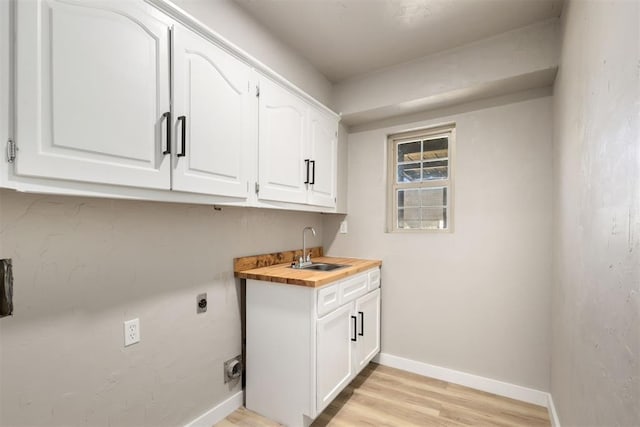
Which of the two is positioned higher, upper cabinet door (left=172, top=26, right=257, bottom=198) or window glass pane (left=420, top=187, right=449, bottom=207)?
upper cabinet door (left=172, top=26, right=257, bottom=198)

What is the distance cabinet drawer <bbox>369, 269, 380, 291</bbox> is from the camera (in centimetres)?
254

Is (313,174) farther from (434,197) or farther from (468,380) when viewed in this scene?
(468,380)

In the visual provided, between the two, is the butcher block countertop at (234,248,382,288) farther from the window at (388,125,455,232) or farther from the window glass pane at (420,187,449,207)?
the window glass pane at (420,187,449,207)

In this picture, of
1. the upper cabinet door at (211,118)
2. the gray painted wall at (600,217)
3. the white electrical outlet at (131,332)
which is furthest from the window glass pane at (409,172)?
the white electrical outlet at (131,332)

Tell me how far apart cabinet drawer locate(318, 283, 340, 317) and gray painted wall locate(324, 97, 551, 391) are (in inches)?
35.7

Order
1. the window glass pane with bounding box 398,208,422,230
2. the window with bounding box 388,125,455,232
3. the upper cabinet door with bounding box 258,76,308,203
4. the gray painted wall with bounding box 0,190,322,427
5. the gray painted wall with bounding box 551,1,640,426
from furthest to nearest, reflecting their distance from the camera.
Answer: the window glass pane with bounding box 398,208,422,230
the window with bounding box 388,125,455,232
the upper cabinet door with bounding box 258,76,308,203
the gray painted wall with bounding box 0,190,322,427
the gray painted wall with bounding box 551,1,640,426

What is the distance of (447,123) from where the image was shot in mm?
2527

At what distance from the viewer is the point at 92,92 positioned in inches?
42.3

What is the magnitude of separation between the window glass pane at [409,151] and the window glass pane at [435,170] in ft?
0.39

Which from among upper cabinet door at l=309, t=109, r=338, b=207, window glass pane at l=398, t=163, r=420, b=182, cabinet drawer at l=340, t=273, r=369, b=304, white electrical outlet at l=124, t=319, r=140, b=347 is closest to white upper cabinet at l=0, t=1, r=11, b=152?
white electrical outlet at l=124, t=319, r=140, b=347

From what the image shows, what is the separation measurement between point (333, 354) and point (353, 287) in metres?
0.49


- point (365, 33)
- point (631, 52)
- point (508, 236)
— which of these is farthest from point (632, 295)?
point (365, 33)

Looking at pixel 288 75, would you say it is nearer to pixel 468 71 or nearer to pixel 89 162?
pixel 468 71

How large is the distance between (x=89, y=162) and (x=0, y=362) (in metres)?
0.80
